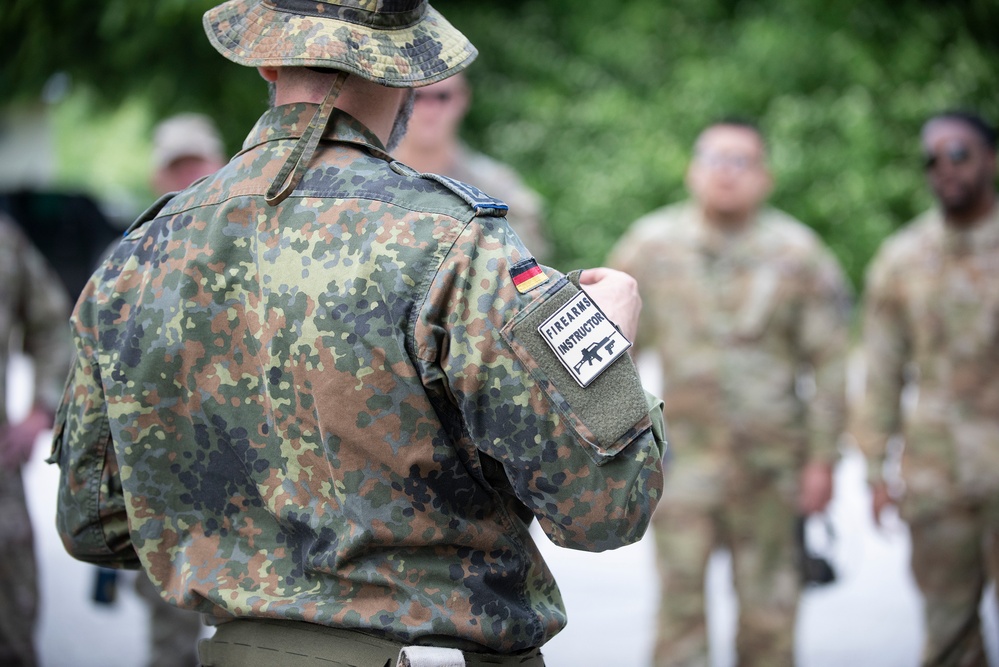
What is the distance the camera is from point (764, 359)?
201 inches

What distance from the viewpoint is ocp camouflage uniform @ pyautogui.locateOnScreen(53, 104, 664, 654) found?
1.92 meters

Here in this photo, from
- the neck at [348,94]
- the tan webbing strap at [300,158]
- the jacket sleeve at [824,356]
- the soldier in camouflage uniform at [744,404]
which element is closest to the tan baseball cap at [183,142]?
the soldier in camouflage uniform at [744,404]

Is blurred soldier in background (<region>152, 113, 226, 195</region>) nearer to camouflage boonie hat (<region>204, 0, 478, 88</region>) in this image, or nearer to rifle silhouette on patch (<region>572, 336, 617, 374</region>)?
camouflage boonie hat (<region>204, 0, 478, 88</region>)

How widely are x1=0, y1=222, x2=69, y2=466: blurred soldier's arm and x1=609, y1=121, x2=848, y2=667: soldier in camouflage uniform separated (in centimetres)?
246

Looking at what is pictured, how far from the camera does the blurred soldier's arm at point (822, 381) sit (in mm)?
5043

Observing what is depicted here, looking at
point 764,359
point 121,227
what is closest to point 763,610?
point 764,359

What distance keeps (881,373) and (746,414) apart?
59cm

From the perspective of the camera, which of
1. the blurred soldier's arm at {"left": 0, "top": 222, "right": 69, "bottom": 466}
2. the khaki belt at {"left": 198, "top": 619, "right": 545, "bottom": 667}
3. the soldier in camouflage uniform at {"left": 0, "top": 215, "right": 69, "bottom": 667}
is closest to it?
the khaki belt at {"left": 198, "top": 619, "right": 545, "bottom": 667}

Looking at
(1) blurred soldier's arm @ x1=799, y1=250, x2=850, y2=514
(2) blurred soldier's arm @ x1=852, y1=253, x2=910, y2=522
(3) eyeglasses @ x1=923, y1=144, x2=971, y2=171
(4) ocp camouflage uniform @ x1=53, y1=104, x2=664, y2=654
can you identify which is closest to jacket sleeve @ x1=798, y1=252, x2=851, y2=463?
(1) blurred soldier's arm @ x1=799, y1=250, x2=850, y2=514

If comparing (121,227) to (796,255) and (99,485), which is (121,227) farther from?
(99,485)

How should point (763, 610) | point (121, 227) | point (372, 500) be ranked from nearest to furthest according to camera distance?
point (372, 500) → point (763, 610) → point (121, 227)

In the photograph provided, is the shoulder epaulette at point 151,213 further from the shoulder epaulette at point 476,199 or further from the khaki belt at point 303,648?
the khaki belt at point 303,648

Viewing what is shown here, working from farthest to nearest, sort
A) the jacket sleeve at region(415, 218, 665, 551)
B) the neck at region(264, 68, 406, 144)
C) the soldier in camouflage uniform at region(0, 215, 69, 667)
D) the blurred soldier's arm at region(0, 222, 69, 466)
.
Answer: the blurred soldier's arm at region(0, 222, 69, 466), the soldier in camouflage uniform at region(0, 215, 69, 667), the neck at region(264, 68, 406, 144), the jacket sleeve at region(415, 218, 665, 551)

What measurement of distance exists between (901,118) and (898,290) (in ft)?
35.0
